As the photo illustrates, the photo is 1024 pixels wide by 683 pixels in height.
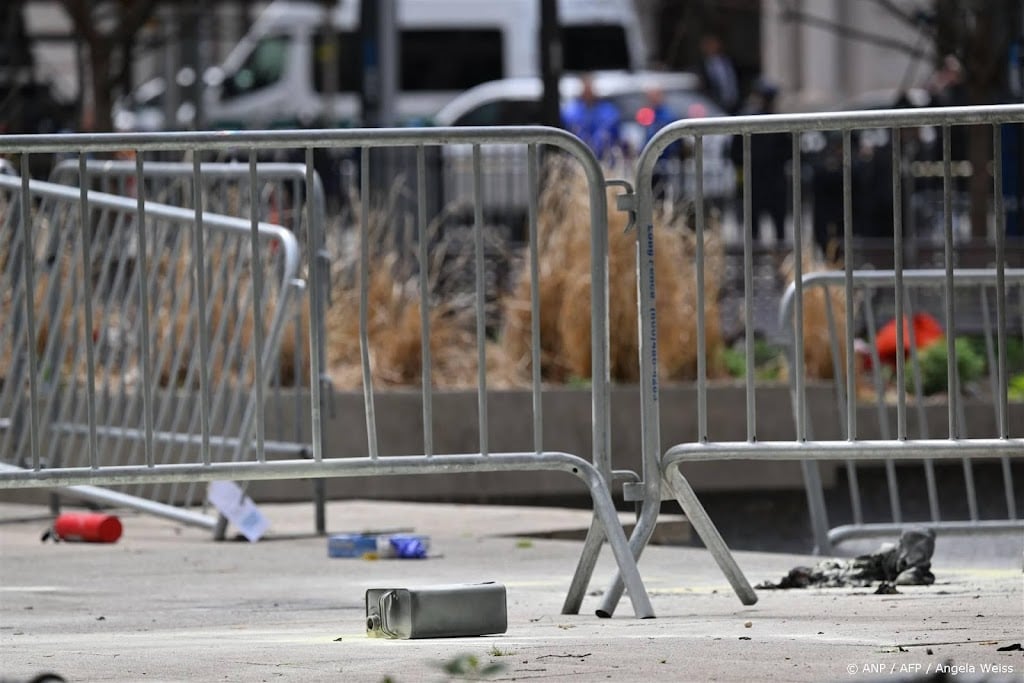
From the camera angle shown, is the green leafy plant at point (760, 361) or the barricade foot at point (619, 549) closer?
the barricade foot at point (619, 549)

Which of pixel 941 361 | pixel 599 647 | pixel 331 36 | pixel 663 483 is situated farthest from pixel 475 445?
pixel 331 36

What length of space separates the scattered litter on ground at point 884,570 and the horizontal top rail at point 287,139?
61.4 inches

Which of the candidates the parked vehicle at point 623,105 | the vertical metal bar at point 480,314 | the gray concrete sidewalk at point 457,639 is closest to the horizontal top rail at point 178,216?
the gray concrete sidewalk at point 457,639

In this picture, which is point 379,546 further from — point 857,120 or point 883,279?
point 857,120

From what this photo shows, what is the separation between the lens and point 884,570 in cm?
607

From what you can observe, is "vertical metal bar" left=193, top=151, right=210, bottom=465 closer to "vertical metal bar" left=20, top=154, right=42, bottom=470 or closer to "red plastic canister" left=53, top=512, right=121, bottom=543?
"vertical metal bar" left=20, top=154, right=42, bottom=470

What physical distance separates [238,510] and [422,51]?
21.8 metres

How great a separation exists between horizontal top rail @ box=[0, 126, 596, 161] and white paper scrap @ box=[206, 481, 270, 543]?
2.28 meters

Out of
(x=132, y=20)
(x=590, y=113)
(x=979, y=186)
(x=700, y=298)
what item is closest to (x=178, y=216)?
(x=700, y=298)

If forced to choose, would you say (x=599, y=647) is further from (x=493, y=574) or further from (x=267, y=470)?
(x=493, y=574)

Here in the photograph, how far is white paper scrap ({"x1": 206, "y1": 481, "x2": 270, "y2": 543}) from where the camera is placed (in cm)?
742

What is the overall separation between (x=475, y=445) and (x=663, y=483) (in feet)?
14.5

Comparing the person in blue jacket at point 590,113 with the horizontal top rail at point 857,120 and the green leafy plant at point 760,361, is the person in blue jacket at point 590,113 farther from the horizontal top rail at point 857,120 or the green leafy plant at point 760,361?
the horizontal top rail at point 857,120

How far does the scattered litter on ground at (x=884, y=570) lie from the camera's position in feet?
19.8
